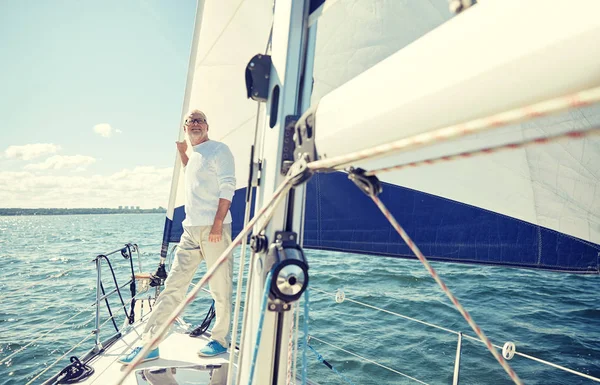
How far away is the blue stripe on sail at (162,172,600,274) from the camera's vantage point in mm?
2062

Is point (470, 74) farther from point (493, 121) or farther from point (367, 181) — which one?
point (367, 181)

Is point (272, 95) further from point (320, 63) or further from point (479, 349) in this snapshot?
point (479, 349)

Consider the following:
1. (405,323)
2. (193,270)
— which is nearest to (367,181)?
(193,270)

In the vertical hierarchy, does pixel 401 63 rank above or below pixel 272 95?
below

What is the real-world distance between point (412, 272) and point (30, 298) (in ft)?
26.2

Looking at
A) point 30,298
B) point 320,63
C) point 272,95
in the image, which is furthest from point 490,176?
point 30,298

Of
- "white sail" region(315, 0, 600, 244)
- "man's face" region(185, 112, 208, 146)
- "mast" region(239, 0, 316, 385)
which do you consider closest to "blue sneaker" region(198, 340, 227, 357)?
"mast" region(239, 0, 316, 385)

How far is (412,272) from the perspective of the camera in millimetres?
6984

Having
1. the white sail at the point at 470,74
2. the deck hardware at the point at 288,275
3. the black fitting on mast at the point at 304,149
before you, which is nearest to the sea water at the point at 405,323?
the deck hardware at the point at 288,275

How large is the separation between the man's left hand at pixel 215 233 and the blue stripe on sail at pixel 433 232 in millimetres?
927

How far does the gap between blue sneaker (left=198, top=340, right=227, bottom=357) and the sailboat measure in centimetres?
6

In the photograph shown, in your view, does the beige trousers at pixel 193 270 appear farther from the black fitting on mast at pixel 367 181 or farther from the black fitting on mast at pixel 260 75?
the black fitting on mast at pixel 367 181

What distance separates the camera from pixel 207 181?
6.31 ft

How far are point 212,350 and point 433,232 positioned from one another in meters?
1.56
